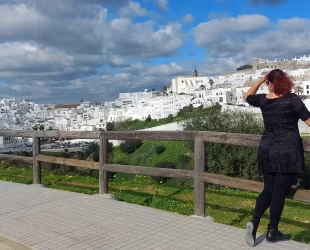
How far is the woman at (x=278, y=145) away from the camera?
443cm

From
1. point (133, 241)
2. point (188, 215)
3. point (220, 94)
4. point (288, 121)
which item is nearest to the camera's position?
point (288, 121)

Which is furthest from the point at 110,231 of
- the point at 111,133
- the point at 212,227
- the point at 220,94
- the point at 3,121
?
the point at 3,121

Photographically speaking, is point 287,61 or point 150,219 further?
point 287,61

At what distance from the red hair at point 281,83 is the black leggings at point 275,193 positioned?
0.88 meters

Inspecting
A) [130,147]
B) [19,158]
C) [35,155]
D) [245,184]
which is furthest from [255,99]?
[130,147]

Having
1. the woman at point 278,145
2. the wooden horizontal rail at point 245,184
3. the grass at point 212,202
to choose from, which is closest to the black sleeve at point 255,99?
the woman at point 278,145

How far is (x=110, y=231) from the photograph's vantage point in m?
5.41

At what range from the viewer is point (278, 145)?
446 centimetres

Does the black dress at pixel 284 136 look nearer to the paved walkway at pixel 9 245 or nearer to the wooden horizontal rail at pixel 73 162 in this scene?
the paved walkway at pixel 9 245

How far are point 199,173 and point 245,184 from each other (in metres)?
0.77

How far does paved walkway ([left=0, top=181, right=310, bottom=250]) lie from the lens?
485 cm

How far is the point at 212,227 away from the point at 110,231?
130 centimetres

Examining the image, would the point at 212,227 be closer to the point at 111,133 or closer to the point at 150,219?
the point at 150,219

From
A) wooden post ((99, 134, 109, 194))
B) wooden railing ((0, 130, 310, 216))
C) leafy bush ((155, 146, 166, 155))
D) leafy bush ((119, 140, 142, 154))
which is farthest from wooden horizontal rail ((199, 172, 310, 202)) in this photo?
leafy bush ((119, 140, 142, 154))
